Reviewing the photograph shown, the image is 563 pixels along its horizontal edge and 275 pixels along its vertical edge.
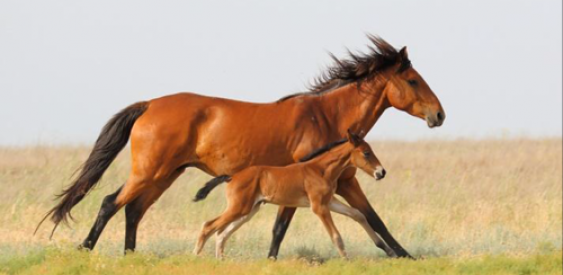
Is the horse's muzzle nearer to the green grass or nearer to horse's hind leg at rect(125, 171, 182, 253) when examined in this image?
the green grass

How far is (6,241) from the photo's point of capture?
1084 centimetres

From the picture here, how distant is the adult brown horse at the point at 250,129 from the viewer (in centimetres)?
940

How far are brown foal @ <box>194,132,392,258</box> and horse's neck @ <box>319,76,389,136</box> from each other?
439 millimetres

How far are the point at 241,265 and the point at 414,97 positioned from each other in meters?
2.97

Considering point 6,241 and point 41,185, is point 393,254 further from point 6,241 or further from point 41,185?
point 41,185

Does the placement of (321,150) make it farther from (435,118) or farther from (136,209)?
(136,209)

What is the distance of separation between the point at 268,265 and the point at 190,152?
6.51 ft

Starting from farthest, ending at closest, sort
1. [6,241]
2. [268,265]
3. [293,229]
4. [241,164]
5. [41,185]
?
[41,185] → [293,229] → [6,241] → [241,164] → [268,265]

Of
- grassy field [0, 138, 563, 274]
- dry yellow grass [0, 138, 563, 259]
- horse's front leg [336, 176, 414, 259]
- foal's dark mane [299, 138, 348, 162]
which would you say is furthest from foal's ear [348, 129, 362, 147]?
dry yellow grass [0, 138, 563, 259]

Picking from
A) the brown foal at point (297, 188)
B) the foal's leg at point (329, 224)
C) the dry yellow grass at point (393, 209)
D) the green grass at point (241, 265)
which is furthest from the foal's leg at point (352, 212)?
the dry yellow grass at point (393, 209)

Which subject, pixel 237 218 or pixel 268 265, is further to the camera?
pixel 237 218

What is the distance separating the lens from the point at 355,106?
974 centimetres

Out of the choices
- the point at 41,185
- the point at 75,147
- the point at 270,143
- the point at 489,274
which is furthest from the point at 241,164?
the point at 75,147

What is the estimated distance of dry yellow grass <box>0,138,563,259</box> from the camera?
10555mm
